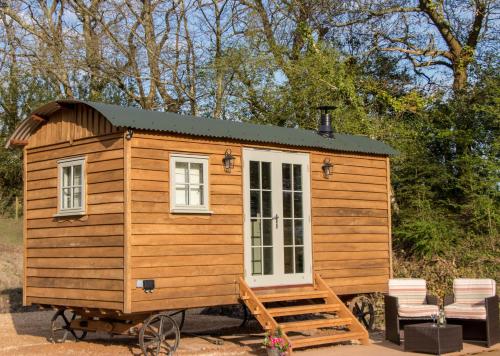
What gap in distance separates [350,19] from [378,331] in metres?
11.4

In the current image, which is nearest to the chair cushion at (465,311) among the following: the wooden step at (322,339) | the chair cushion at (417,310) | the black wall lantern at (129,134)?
the chair cushion at (417,310)

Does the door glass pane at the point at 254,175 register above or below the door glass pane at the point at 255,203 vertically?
above

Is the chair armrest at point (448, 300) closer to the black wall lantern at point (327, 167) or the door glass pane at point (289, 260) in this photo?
the door glass pane at point (289, 260)

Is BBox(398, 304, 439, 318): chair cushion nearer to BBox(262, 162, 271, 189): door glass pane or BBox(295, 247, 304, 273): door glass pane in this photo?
BBox(295, 247, 304, 273): door glass pane

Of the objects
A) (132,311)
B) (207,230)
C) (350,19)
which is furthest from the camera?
(350,19)

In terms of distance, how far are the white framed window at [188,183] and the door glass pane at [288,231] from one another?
1475 millimetres

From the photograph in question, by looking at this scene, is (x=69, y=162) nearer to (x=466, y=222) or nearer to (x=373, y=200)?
(x=373, y=200)

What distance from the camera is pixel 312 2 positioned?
69.9ft

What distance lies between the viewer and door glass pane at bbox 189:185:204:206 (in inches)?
392

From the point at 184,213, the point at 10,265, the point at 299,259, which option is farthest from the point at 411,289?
the point at 10,265

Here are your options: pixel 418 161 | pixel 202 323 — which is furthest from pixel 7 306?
pixel 418 161

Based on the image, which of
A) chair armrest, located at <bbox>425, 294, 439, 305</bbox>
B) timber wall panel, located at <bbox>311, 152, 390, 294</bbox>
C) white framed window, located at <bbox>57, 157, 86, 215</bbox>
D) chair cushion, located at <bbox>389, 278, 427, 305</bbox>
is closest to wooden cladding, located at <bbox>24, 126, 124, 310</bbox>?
white framed window, located at <bbox>57, 157, 86, 215</bbox>

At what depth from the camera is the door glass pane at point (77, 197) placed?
10.0m

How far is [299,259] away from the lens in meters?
11.1
